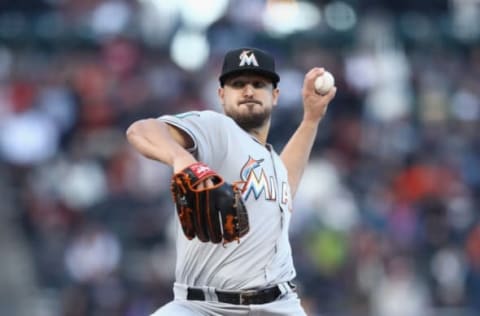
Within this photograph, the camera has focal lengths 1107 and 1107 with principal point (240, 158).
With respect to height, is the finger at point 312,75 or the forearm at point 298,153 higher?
the finger at point 312,75

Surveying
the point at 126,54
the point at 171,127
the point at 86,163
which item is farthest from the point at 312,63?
the point at 171,127

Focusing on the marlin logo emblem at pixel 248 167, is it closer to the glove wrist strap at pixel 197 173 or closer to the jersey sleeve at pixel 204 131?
the jersey sleeve at pixel 204 131

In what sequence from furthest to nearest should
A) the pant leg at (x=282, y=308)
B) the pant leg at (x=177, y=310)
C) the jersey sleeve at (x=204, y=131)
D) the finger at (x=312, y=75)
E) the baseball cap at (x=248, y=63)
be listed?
the finger at (x=312, y=75) → the baseball cap at (x=248, y=63) → the pant leg at (x=282, y=308) → the pant leg at (x=177, y=310) → the jersey sleeve at (x=204, y=131)

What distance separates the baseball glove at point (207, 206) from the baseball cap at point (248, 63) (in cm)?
97

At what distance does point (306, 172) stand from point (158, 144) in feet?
25.2

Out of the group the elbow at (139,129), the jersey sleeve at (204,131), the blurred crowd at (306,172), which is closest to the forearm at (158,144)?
the elbow at (139,129)

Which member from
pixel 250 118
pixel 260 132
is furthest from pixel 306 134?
pixel 250 118

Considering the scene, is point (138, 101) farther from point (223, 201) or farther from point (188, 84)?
point (223, 201)

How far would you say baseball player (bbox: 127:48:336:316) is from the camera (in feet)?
12.7

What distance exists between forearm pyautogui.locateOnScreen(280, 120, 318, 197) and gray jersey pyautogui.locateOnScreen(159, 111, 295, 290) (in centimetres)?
57

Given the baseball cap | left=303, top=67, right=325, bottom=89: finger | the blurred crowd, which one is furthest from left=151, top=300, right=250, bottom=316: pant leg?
the blurred crowd

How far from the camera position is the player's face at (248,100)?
15.6ft

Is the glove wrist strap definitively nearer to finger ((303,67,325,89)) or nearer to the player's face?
the player's face

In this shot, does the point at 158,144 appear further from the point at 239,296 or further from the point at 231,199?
the point at 239,296
